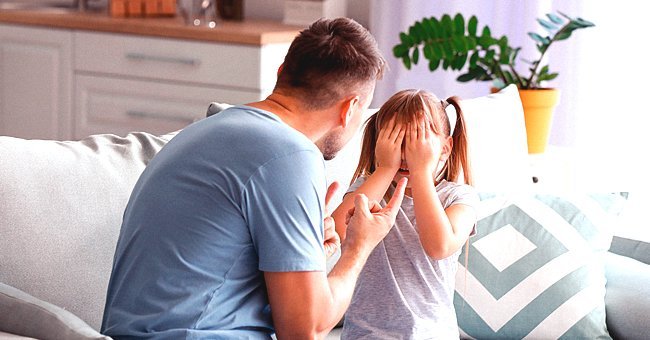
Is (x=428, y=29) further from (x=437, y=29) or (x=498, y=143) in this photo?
(x=498, y=143)

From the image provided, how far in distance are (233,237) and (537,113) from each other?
165cm

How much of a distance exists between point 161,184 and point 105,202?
11.5 inches

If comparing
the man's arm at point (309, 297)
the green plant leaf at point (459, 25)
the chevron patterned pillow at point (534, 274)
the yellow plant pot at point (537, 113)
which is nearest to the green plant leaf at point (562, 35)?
the yellow plant pot at point (537, 113)

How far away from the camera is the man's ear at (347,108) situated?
154 cm

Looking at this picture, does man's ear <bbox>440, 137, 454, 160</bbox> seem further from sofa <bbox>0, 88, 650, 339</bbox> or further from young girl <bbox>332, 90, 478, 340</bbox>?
sofa <bbox>0, 88, 650, 339</bbox>

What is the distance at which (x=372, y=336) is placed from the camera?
172 cm

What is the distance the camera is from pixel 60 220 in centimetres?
164

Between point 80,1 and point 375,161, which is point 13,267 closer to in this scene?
point 375,161

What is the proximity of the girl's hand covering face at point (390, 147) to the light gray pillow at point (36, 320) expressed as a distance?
A: 57cm

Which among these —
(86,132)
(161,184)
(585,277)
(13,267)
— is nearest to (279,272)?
(161,184)

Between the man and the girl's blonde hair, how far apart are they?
24 centimetres

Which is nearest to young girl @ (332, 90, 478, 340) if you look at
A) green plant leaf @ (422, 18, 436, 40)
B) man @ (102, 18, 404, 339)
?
man @ (102, 18, 404, 339)

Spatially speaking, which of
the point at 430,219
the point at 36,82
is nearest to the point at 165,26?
the point at 36,82

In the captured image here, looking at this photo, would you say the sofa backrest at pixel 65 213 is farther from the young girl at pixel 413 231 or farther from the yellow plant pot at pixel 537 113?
the yellow plant pot at pixel 537 113
